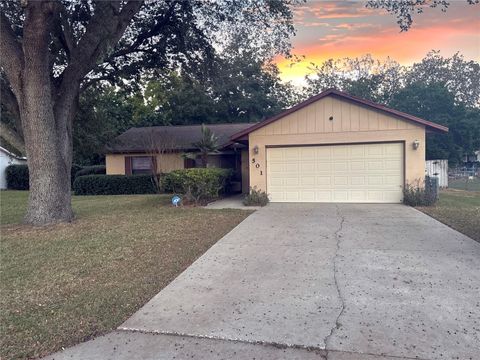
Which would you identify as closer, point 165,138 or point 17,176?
point 165,138

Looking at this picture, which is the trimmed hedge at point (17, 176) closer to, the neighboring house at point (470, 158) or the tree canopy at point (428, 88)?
the tree canopy at point (428, 88)

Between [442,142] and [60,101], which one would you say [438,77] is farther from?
[60,101]

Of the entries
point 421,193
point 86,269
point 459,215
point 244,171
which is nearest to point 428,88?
point 244,171

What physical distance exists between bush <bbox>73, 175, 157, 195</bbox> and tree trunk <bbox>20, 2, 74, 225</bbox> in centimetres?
891

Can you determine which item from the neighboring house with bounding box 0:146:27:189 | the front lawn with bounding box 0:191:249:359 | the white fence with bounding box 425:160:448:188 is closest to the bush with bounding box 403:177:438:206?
the front lawn with bounding box 0:191:249:359

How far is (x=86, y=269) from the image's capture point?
222 inches

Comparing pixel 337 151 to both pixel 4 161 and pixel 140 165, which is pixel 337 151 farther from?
pixel 4 161

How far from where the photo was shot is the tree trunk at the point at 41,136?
862 centimetres

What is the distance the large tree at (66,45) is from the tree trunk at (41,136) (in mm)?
22

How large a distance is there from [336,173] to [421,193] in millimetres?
2784

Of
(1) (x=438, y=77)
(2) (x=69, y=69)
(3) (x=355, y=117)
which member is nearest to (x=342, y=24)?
(3) (x=355, y=117)

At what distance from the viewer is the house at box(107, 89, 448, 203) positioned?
12.1 metres

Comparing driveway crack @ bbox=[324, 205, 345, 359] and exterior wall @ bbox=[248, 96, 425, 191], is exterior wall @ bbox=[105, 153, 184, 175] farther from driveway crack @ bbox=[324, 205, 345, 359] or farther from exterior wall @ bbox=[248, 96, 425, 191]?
driveway crack @ bbox=[324, 205, 345, 359]

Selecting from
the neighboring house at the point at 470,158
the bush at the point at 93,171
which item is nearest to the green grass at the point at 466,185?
the neighboring house at the point at 470,158
